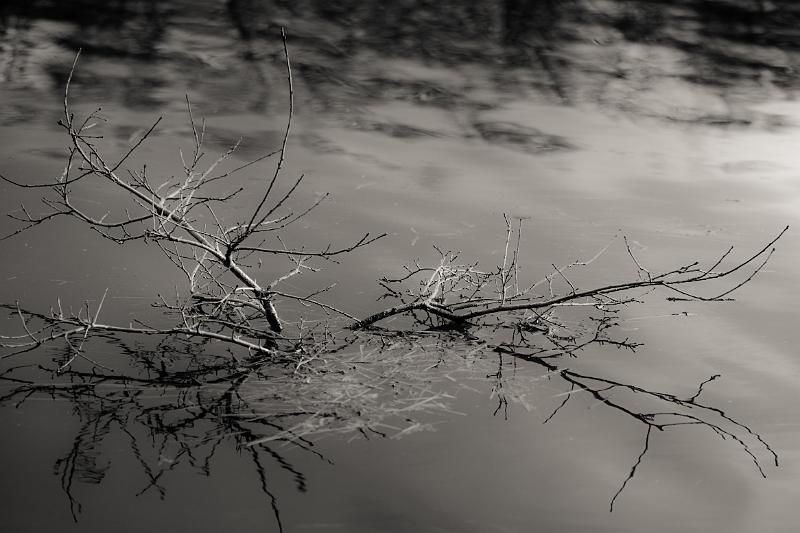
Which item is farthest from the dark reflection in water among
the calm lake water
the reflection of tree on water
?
the reflection of tree on water

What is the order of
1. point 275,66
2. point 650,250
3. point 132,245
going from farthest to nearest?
point 275,66
point 650,250
point 132,245

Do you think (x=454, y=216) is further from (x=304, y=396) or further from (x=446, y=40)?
(x=446, y=40)

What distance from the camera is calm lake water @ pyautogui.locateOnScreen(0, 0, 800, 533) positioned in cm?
358

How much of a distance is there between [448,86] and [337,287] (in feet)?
18.0

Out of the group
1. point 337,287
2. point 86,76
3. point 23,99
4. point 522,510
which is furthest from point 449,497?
point 86,76

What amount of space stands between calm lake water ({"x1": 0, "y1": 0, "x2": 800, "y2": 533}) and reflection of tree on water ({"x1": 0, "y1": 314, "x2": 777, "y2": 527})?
2cm

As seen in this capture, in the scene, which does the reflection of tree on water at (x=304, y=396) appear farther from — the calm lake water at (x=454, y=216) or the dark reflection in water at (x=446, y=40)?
the dark reflection in water at (x=446, y=40)

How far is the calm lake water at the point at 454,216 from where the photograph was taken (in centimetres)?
358

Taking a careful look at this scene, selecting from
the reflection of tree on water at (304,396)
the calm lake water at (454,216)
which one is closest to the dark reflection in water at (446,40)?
the calm lake water at (454,216)

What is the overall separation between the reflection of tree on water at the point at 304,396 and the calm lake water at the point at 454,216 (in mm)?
24

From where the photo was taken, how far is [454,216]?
6.80m

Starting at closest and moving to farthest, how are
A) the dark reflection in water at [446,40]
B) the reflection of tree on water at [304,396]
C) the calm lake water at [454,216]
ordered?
1. the calm lake water at [454,216]
2. the reflection of tree on water at [304,396]
3. the dark reflection in water at [446,40]

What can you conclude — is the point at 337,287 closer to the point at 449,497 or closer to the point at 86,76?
the point at 449,497

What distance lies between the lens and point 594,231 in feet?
21.9
